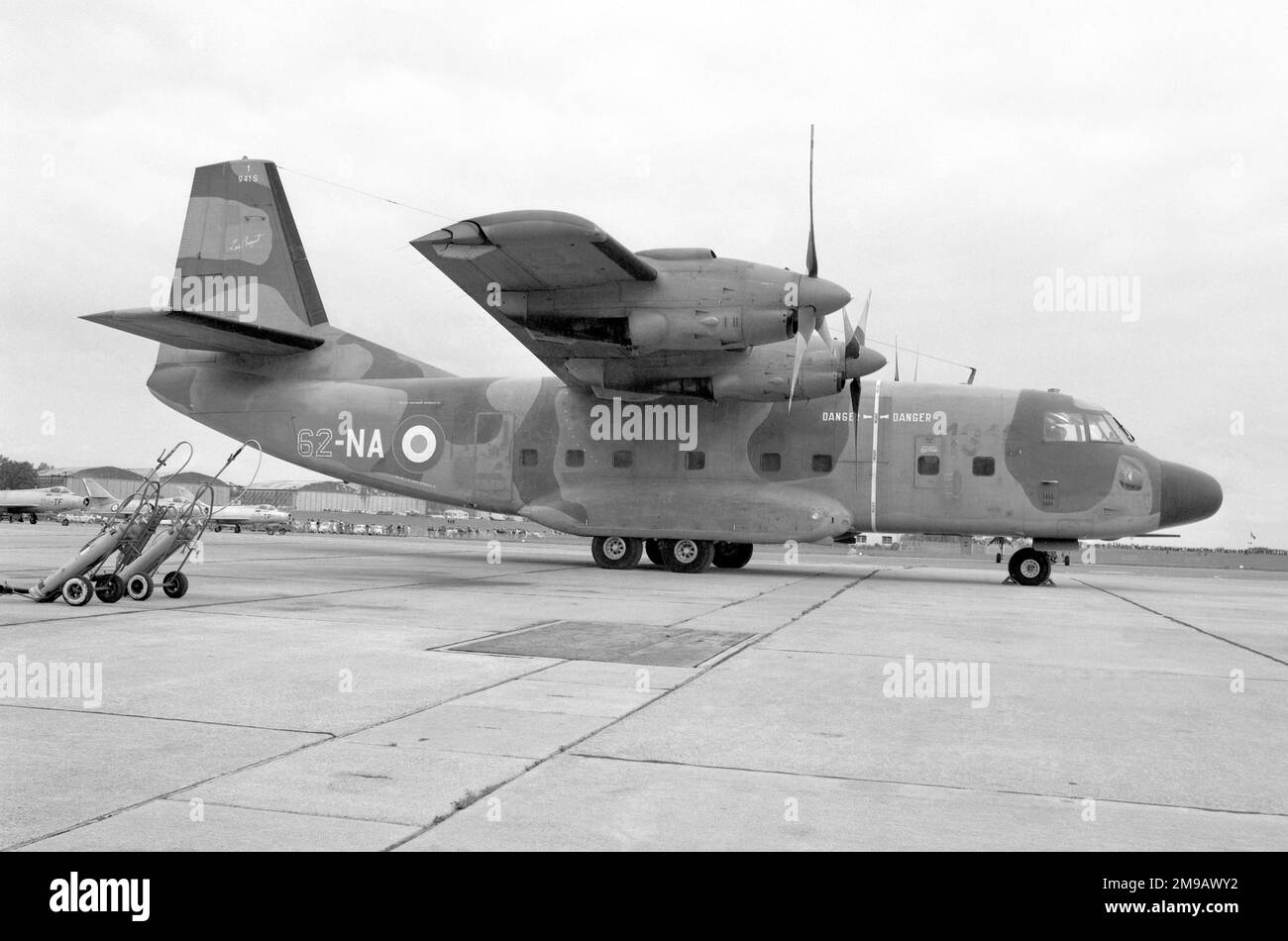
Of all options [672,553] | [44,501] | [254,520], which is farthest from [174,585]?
[44,501]

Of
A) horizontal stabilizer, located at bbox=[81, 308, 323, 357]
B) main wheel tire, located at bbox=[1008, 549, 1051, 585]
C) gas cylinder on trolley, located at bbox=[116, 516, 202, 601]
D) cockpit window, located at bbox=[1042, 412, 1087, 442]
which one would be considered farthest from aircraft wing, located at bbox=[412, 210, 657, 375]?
main wheel tire, located at bbox=[1008, 549, 1051, 585]

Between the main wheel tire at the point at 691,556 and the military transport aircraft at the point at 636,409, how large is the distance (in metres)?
0.06

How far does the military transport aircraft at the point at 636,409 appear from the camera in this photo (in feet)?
60.5

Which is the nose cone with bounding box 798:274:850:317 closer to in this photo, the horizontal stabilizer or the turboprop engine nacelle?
the turboprop engine nacelle

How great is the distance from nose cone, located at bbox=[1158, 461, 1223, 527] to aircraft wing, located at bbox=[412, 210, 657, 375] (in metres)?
11.4

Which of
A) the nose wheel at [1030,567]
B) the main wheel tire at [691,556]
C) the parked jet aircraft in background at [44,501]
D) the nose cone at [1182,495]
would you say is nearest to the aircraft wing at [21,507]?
the parked jet aircraft in background at [44,501]

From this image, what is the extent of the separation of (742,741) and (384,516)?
265 ft

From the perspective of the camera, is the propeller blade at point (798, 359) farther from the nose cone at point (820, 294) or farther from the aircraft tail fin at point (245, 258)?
the aircraft tail fin at point (245, 258)

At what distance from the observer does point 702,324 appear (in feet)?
60.1

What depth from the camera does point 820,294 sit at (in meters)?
18.2
